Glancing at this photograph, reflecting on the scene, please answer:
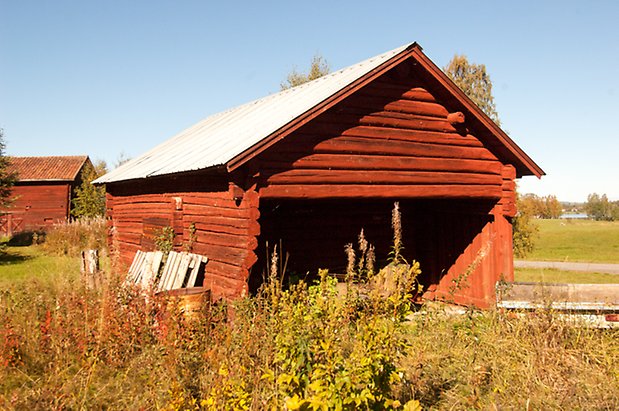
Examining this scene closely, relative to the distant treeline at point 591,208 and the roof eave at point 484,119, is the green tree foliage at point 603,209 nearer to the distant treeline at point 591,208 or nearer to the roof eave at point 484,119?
the distant treeline at point 591,208

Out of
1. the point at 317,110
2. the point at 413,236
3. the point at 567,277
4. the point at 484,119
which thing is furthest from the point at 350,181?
the point at 567,277

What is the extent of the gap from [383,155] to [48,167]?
35063mm

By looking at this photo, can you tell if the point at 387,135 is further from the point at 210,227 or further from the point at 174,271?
the point at 174,271

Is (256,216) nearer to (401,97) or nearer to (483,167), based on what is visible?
(401,97)

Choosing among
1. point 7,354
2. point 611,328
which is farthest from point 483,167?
point 7,354

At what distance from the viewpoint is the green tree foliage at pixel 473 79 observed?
35.6 m

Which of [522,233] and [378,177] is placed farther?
[522,233]

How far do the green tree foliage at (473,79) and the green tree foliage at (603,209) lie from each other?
246 feet

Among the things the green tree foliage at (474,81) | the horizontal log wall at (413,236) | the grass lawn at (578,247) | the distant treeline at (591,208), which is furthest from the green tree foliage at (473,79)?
the distant treeline at (591,208)

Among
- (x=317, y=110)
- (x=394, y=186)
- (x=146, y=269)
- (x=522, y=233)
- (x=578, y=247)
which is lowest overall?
(x=578, y=247)

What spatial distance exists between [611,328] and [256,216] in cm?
578

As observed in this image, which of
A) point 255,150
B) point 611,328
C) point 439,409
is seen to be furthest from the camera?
point 255,150

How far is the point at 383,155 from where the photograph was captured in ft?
34.3

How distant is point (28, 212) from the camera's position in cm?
3634
